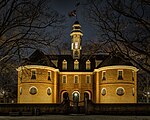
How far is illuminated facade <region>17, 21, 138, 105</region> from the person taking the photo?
55.0 m

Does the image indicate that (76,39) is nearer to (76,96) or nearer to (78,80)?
(78,80)

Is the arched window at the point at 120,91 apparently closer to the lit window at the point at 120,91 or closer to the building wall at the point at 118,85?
the lit window at the point at 120,91

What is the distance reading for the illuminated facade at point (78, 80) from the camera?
5503 cm

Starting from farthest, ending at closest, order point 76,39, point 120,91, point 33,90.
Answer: point 76,39 → point 33,90 → point 120,91

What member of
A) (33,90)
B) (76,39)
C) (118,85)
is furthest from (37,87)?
(76,39)

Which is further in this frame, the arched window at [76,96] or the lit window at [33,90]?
the arched window at [76,96]

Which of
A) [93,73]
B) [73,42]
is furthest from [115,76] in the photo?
[73,42]

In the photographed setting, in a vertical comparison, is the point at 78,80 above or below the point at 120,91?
above

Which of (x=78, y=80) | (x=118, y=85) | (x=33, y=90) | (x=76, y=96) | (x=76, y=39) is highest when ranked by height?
(x=76, y=39)

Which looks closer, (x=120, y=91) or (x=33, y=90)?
(x=120, y=91)

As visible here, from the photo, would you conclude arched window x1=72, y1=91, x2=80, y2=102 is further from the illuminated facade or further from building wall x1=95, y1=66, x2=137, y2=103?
building wall x1=95, y1=66, x2=137, y2=103

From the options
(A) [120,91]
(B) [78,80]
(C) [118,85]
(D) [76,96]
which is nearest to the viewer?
(A) [120,91]

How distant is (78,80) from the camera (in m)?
64.8

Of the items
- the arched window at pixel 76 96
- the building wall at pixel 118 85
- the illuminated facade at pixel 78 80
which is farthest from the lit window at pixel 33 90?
the building wall at pixel 118 85
